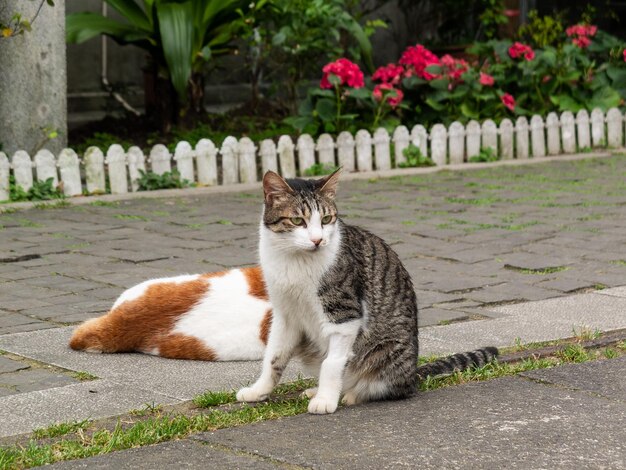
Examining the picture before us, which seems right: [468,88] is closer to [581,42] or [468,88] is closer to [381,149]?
[381,149]

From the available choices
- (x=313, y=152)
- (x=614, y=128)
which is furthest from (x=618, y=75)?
(x=313, y=152)

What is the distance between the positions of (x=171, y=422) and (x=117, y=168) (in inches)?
219

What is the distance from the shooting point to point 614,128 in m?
11.4

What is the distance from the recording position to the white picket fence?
859 centimetres

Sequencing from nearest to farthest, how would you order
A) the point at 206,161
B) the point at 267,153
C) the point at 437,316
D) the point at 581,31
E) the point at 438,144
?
the point at 437,316
the point at 206,161
the point at 267,153
the point at 438,144
the point at 581,31

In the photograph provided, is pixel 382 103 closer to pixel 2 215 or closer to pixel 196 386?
pixel 2 215

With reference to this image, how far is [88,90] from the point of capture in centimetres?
1217

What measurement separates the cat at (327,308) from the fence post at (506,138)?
7049mm

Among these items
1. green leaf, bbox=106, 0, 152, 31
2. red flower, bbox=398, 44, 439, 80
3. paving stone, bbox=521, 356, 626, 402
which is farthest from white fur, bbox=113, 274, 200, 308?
red flower, bbox=398, 44, 439, 80

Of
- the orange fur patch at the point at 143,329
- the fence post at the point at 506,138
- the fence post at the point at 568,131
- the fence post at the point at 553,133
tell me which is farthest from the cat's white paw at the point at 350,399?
the fence post at the point at 568,131

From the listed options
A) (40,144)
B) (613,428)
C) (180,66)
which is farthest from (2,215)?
(613,428)

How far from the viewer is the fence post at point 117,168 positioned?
345 inches

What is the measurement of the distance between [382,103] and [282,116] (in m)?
1.84

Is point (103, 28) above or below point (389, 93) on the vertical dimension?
above
